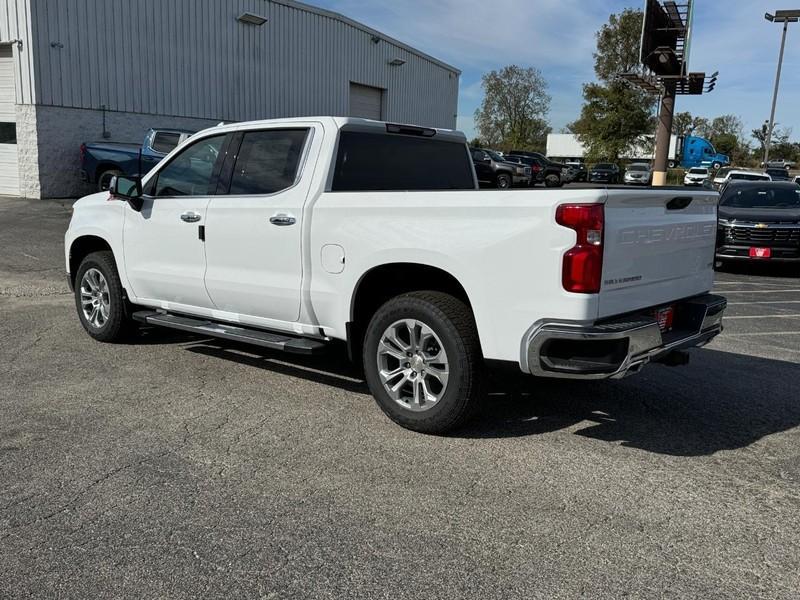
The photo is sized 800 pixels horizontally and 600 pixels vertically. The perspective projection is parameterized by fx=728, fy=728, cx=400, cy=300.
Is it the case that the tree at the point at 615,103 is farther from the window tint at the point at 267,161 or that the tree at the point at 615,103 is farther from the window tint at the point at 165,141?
the window tint at the point at 267,161

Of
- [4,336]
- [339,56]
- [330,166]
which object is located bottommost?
[4,336]

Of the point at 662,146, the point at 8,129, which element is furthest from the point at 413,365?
the point at 662,146

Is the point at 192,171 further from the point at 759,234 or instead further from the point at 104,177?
the point at 104,177

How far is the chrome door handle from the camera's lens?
16.1 ft

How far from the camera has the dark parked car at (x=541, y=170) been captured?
37.1 m

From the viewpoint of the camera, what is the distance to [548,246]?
3768 millimetres

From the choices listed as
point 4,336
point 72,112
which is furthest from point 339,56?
point 4,336

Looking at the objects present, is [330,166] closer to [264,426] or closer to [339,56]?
[264,426]

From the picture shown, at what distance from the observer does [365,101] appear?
31.7 m

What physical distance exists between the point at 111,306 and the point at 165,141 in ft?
41.8

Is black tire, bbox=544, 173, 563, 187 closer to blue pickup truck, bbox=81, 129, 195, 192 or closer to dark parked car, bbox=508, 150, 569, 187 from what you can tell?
dark parked car, bbox=508, 150, 569, 187

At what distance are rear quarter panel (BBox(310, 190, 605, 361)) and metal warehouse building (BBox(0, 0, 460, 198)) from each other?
17566 millimetres

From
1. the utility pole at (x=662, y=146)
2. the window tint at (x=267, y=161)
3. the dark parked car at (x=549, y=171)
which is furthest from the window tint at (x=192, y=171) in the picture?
the dark parked car at (x=549, y=171)

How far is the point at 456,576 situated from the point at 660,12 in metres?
29.5
